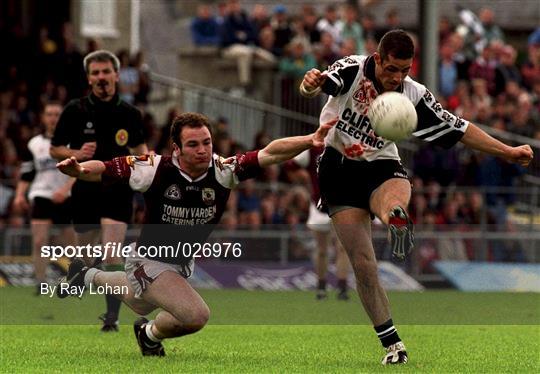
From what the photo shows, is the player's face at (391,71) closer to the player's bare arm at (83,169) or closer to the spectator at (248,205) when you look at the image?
the player's bare arm at (83,169)

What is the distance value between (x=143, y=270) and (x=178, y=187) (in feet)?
2.34

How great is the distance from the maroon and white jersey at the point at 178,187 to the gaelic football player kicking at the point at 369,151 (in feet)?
2.46

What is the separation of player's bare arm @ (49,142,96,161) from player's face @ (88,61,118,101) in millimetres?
569

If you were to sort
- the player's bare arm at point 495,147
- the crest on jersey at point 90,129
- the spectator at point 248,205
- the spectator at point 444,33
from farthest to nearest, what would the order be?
the spectator at point 444,33 < the spectator at point 248,205 < the crest on jersey at point 90,129 < the player's bare arm at point 495,147

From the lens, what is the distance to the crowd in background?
80.1ft

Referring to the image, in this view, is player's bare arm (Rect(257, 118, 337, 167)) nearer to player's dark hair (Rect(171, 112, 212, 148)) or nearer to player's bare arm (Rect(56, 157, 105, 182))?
player's dark hair (Rect(171, 112, 212, 148))

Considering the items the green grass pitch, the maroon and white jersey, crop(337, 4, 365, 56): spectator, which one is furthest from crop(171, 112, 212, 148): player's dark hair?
crop(337, 4, 365, 56): spectator

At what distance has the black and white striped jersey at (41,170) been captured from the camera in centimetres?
1898

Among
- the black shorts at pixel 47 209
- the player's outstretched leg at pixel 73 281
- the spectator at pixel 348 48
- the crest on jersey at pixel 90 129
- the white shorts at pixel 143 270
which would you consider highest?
A: the spectator at pixel 348 48

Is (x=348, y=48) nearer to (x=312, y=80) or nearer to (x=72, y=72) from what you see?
(x=72, y=72)

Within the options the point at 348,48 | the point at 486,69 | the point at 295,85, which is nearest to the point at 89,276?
the point at 348,48

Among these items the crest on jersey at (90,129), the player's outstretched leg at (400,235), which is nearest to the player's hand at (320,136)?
the player's outstretched leg at (400,235)

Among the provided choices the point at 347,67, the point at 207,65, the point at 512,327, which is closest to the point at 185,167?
the point at 347,67

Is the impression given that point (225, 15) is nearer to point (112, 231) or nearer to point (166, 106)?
point (166, 106)
